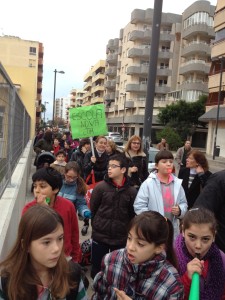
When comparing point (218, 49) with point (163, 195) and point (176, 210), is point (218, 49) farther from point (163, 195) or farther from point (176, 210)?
point (176, 210)

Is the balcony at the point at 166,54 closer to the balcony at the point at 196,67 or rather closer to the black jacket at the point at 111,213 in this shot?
the balcony at the point at 196,67

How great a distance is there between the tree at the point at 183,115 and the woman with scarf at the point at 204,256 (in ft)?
148

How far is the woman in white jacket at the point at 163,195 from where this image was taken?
13.5 ft

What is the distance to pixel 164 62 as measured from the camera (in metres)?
Result: 65.2

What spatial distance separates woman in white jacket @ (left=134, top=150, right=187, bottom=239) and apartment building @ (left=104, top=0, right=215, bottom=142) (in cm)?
5022

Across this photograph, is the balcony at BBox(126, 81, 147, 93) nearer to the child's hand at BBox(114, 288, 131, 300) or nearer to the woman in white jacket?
the woman in white jacket

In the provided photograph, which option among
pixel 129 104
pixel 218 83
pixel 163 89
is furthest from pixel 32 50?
pixel 218 83

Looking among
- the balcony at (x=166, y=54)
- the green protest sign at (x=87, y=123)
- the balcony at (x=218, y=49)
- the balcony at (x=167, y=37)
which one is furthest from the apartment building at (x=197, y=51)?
the green protest sign at (x=87, y=123)

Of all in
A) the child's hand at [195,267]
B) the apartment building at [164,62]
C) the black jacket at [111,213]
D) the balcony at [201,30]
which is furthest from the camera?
the apartment building at [164,62]

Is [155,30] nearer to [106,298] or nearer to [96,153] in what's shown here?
[96,153]

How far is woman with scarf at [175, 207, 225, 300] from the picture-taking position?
248cm

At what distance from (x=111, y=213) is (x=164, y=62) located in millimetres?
63802

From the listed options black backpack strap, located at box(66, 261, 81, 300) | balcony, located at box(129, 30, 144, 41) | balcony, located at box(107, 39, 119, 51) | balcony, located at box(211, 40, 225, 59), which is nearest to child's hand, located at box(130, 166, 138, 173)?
black backpack strap, located at box(66, 261, 81, 300)

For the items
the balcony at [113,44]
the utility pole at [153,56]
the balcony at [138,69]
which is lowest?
the utility pole at [153,56]
